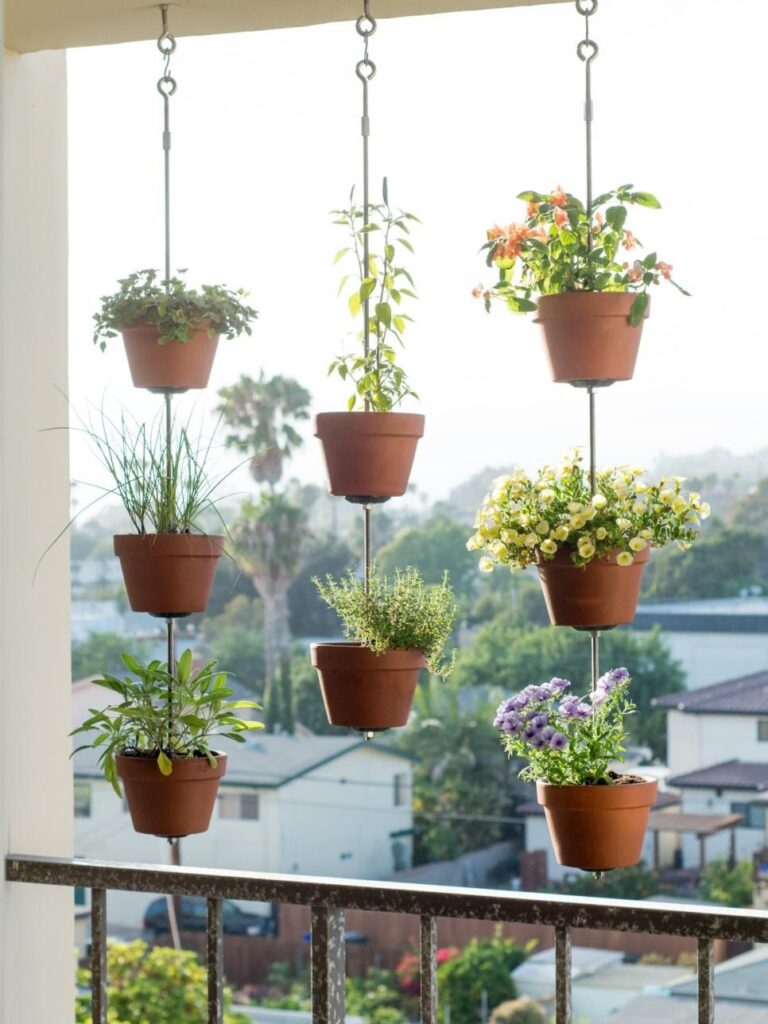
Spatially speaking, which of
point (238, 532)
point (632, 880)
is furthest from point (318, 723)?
point (632, 880)

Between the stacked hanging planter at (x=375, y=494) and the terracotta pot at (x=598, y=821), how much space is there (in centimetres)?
28

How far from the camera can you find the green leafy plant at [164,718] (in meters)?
2.08

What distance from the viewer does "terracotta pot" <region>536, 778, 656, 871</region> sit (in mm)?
1886

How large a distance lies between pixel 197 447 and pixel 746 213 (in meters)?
36.1

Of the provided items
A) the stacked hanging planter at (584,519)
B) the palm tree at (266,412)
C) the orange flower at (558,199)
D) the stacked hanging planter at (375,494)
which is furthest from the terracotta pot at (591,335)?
the palm tree at (266,412)

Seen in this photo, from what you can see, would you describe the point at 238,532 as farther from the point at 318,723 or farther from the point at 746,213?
the point at 746,213

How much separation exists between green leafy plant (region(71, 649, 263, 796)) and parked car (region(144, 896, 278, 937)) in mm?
27690

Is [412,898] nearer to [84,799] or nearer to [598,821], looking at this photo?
[598,821]

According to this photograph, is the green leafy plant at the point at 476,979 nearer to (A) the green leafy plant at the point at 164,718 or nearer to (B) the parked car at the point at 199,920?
(B) the parked car at the point at 199,920

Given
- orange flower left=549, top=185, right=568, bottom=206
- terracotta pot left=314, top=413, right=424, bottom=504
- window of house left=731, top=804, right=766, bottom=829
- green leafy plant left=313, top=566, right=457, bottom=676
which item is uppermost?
orange flower left=549, top=185, right=568, bottom=206

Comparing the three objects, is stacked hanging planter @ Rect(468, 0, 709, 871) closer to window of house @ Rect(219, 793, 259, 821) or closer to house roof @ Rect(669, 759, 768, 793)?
house roof @ Rect(669, 759, 768, 793)

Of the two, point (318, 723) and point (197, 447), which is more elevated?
point (197, 447)

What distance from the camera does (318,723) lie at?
33.1 meters

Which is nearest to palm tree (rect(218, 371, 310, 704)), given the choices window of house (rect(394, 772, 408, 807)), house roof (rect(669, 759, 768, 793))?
window of house (rect(394, 772, 408, 807))
